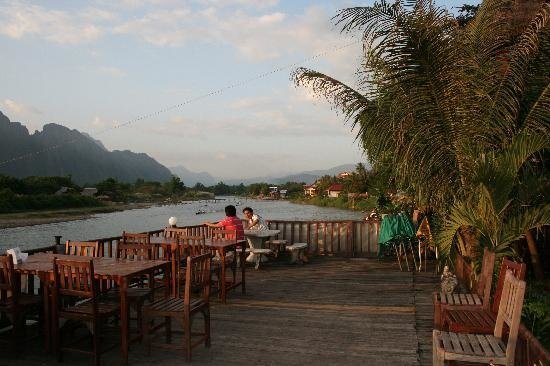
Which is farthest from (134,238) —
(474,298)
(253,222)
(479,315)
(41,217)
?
(41,217)

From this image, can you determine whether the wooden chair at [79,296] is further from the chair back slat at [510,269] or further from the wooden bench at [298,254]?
the wooden bench at [298,254]

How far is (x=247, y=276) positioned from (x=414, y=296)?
10.7ft

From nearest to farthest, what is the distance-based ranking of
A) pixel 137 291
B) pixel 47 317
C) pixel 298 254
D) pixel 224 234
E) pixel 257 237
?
pixel 47 317 < pixel 137 291 < pixel 224 234 < pixel 257 237 < pixel 298 254

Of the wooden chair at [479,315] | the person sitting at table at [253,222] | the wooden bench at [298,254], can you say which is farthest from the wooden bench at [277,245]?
the wooden chair at [479,315]

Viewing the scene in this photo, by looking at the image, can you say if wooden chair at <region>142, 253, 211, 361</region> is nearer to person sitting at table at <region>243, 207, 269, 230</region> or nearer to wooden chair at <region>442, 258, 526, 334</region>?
wooden chair at <region>442, 258, 526, 334</region>

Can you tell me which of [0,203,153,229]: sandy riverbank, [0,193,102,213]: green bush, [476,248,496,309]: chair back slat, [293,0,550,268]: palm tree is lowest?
[0,203,153,229]: sandy riverbank

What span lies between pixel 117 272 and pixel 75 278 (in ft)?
1.27

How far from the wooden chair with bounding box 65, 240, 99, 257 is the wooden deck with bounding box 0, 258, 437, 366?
1.29 m

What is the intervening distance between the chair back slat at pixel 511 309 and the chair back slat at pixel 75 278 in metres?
3.49

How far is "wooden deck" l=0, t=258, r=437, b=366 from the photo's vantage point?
4598 mm

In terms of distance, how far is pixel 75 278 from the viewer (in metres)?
4.55

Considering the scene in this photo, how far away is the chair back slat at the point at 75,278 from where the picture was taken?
14.2ft

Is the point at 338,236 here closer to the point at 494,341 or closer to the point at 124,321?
the point at 124,321

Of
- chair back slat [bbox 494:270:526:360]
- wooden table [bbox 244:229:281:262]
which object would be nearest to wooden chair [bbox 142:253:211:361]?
chair back slat [bbox 494:270:526:360]
